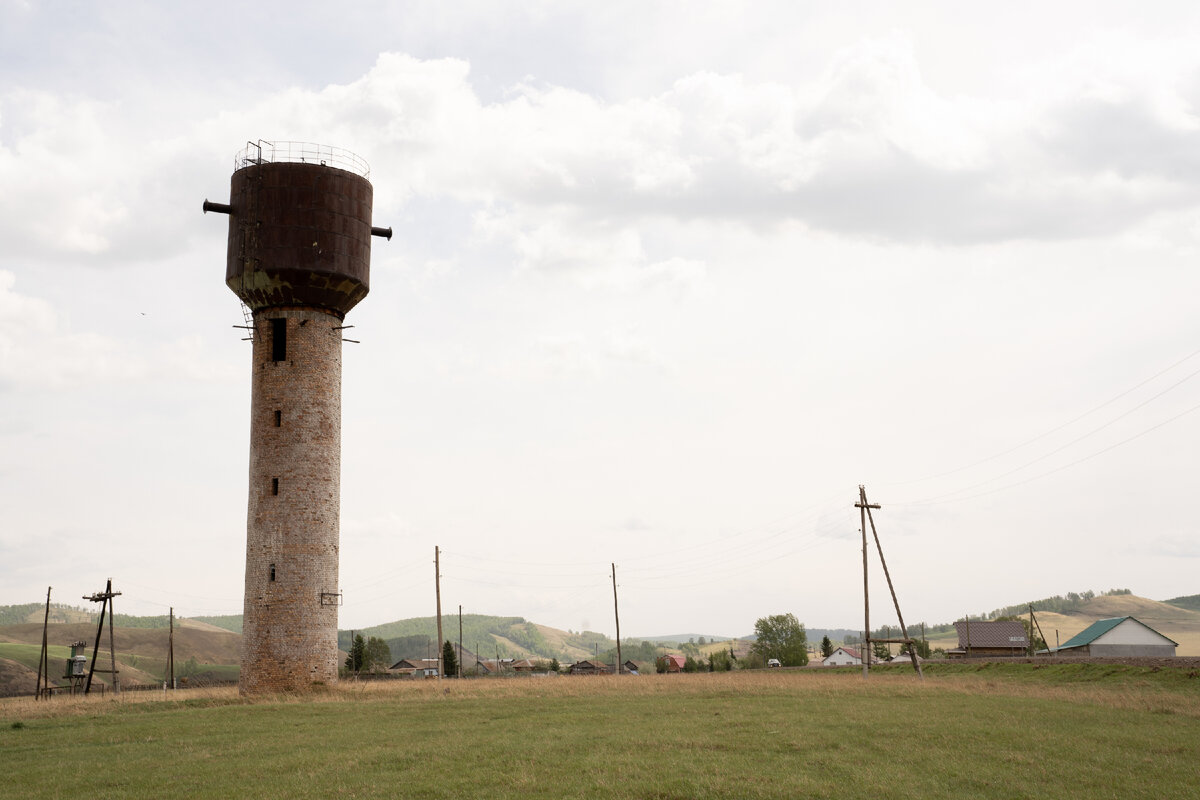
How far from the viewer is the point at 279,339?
33688 mm

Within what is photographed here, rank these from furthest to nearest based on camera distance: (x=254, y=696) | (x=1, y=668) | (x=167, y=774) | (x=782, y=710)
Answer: (x=1, y=668) < (x=254, y=696) < (x=782, y=710) < (x=167, y=774)

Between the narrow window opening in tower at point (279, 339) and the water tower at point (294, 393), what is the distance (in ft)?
0.12

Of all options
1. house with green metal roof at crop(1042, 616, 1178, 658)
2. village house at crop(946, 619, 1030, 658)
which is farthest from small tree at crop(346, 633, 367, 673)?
house with green metal roof at crop(1042, 616, 1178, 658)

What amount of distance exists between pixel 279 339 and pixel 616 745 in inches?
879

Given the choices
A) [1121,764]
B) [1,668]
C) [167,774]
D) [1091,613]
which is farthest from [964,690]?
[1091,613]

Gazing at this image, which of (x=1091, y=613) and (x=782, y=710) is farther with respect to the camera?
(x=1091, y=613)

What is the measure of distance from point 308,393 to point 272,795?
70.0ft

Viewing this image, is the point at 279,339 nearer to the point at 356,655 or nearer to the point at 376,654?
the point at 356,655

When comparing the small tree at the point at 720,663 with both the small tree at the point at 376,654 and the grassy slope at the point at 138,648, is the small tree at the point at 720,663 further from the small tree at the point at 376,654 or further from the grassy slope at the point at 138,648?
the grassy slope at the point at 138,648

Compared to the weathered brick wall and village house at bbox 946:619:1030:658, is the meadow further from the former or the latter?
village house at bbox 946:619:1030:658

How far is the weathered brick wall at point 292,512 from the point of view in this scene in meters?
31.2

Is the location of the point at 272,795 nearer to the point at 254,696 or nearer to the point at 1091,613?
the point at 254,696

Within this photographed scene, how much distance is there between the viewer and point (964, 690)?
106ft

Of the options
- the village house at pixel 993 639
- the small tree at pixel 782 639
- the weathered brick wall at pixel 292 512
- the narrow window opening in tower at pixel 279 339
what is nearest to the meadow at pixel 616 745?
the weathered brick wall at pixel 292 512
